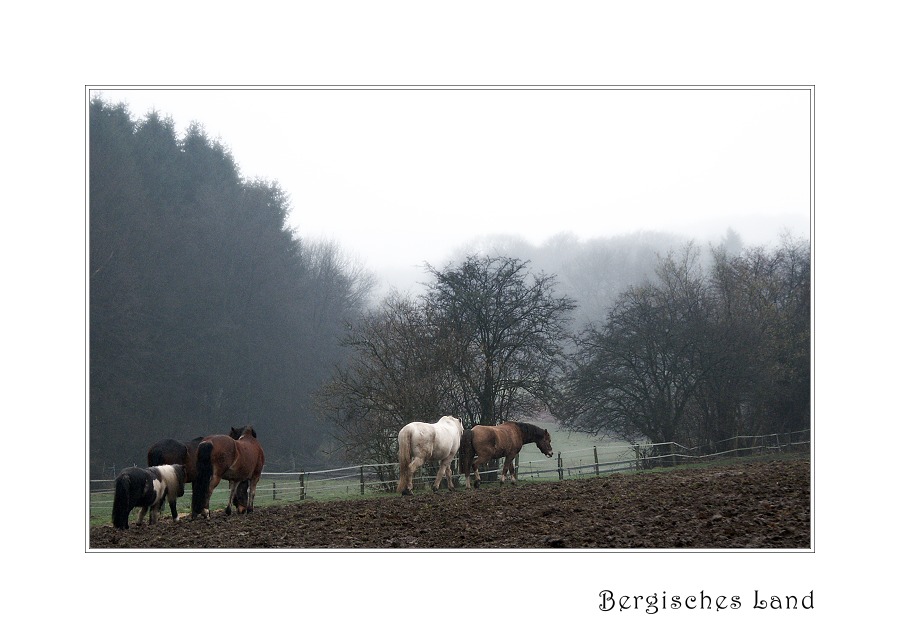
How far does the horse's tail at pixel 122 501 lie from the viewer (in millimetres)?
10109

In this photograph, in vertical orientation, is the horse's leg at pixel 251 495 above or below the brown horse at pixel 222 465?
below

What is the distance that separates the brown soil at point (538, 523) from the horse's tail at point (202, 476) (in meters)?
0.28

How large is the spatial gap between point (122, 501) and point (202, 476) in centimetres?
160

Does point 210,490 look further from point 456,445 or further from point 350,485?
point 350,485

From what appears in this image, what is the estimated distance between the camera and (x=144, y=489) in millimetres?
10375

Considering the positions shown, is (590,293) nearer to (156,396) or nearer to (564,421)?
(564,421)

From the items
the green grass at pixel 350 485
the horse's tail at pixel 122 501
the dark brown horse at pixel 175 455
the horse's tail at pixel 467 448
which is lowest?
the green grass at pixel 350 485

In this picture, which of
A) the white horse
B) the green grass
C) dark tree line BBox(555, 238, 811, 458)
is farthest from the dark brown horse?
dark tree line BBox(555, 238, 811, 458)

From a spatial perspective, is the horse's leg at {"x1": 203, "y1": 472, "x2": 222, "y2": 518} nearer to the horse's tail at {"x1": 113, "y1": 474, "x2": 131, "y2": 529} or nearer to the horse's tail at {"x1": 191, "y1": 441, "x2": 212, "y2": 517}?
the horse's tail at {"x1": 191, "y1": 441, "x2": 212, "y2": 517}

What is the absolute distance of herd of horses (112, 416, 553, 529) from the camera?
10438 mm

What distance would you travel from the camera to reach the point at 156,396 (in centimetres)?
3466

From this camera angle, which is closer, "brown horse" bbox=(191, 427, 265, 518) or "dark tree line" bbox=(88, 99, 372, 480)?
"brown horse" bbox=(191, 427, 265, 518)

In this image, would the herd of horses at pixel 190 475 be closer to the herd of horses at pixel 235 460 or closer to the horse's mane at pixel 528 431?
the herd of horses at pixel 235 460

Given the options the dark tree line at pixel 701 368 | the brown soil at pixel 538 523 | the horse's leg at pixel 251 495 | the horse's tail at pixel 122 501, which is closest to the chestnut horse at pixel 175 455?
the brown soil at pixel 538 523
